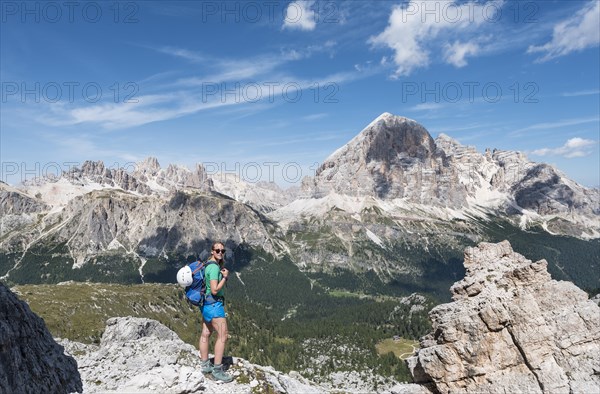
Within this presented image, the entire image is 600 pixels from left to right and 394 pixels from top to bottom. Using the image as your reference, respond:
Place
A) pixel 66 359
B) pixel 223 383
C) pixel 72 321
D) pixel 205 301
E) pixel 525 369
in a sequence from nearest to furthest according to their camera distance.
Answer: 1. pixel 205 301
2. pixel 223 383
3. pixel 525 369
4. pixel 66 359
5. pixel 72 321

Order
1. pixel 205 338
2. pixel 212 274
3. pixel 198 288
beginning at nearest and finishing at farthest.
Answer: pixel 212 274
pixel 198 288
pixel 205 338

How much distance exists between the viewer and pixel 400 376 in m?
143

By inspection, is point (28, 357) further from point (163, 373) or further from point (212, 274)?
point (212, 274)

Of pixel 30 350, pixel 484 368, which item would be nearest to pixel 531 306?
pixel 484 368

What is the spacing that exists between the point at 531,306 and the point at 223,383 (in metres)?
18.6

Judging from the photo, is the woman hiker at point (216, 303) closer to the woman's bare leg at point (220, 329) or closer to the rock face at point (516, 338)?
the woman's bare leg at point (220, 329)

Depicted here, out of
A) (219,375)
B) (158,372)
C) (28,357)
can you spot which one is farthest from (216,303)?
(28,357)

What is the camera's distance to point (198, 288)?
1986 cm

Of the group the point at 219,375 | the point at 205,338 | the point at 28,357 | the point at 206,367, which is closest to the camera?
the point at 205,338

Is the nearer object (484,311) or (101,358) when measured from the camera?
(484,311)

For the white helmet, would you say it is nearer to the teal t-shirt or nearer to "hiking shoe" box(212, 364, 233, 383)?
the teal t-shirt

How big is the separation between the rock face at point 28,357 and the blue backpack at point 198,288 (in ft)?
32.3

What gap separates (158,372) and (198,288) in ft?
14.9

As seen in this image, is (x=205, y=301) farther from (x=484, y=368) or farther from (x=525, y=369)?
(x=525, y=369)
